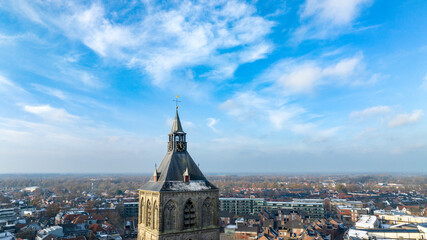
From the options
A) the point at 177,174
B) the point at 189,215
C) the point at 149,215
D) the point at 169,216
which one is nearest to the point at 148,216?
the point at 149,215

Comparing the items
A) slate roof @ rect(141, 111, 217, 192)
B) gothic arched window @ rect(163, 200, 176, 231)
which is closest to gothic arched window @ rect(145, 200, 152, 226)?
slate roof @ rect(141, 111, 217, 192)

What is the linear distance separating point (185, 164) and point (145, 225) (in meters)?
6.39

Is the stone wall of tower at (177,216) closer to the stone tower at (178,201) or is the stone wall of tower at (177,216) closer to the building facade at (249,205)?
the stone tower at (178,201)

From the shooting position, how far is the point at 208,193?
2503 cm

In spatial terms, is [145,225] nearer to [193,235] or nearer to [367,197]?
[193,235]

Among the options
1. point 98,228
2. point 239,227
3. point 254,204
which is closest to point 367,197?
point 254,204

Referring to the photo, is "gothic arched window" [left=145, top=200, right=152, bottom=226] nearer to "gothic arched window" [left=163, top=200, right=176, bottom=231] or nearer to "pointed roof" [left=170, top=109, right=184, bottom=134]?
"gothic arched window" [left=163, top=200, right=176, bottom=231]

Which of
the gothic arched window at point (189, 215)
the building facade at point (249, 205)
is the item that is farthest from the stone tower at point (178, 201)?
the building facade at point (249, 205)

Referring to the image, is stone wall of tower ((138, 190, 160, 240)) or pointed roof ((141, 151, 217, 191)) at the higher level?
pointed roof ((141, 151, 217, 191))

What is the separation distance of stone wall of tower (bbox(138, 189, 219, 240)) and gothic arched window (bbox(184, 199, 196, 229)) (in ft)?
0.64

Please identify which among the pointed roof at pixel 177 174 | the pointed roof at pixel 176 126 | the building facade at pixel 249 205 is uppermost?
the pointed roof at pixel 176 126

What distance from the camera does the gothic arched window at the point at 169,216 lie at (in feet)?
74.6

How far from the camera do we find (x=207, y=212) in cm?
2491

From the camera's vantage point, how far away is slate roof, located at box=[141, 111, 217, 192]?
936 inches
